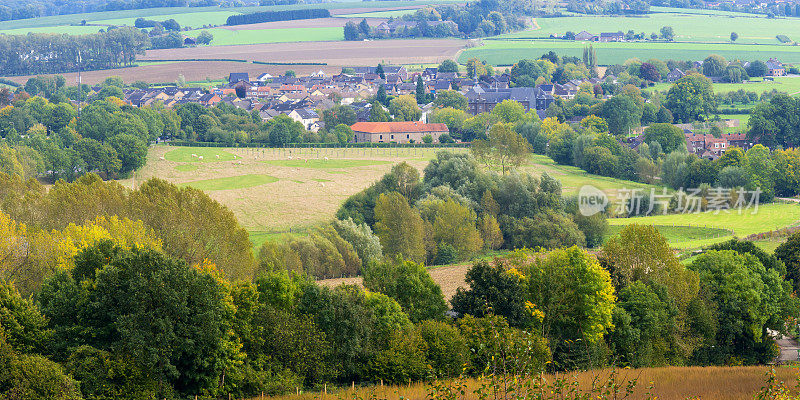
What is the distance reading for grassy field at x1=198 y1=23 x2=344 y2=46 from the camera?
Answer: 620ft

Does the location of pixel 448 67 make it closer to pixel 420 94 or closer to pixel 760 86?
pixel 420 94

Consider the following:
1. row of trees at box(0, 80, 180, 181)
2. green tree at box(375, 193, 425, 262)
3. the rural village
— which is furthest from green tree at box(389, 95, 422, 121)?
green tree at box(375, 193, 425, 262)

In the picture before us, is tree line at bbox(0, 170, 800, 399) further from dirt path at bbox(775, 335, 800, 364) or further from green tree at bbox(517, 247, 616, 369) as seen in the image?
dirt path at bbox(775, 335, 800, 364)

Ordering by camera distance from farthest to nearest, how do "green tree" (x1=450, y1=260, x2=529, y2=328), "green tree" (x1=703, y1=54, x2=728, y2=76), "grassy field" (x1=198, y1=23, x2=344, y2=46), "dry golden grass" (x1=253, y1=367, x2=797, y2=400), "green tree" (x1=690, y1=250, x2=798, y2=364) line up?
1. "grassy field" (x1=198, y1=23, x2=344, y2=46)
2. "green tree" (x1=703, y1=54, x2=728, y2=76)
3. "green tree" (x1=690, y1=250, x2=798, y2=364)
4. "green tree" (x1=450, y1=260, x2=529, y2=328)
5. "dry golden grass" (x1=253, y1=367, x2=797, y2=400)

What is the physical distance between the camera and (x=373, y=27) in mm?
198000

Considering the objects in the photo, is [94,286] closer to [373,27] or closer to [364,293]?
[364,293]

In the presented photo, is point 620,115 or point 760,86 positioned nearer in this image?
point 620,115

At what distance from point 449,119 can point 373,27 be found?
317 feet

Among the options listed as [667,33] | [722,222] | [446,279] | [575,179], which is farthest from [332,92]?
[446,279]

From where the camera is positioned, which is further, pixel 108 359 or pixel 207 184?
pixel 207 184

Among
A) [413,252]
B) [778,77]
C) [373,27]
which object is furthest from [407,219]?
[373,27]

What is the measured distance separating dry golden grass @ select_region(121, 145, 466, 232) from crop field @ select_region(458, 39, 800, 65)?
80936mm

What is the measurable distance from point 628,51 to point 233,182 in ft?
369

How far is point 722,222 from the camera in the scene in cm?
5572
